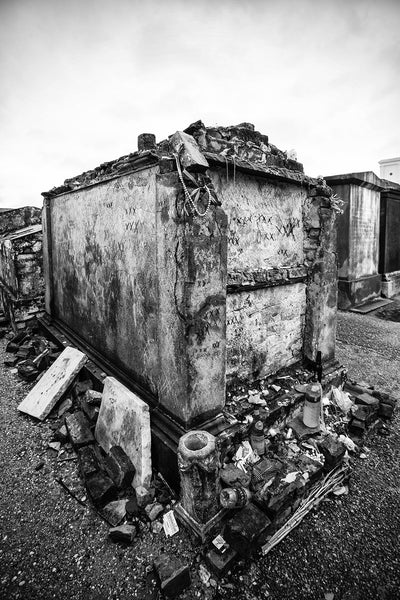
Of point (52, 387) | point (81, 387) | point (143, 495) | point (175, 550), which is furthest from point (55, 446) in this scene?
point (175, 550)

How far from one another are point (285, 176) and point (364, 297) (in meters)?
6.91

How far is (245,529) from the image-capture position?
1967mm

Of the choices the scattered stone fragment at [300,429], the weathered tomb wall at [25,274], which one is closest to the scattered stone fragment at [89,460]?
the scattered stone fragment at [300,429]

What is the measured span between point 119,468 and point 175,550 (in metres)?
0.73

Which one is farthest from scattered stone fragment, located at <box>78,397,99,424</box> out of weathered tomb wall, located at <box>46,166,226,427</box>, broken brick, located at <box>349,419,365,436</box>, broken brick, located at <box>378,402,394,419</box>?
broken brick, located at <box>378,402,394,419</box>

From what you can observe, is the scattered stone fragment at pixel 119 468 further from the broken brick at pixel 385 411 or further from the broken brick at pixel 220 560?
the broken brick at pixel 385 411

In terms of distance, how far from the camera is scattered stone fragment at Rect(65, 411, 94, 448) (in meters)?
2.92

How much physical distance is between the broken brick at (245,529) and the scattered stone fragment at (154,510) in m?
0.54

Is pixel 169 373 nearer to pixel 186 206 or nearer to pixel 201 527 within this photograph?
pixel 201 527

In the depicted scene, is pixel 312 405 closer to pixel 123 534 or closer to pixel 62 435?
pixel 123 534

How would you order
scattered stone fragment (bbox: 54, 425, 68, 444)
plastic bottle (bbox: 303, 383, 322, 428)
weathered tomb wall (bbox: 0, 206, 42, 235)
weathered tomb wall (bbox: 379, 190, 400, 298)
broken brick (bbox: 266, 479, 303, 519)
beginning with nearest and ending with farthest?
1. broken brick (bbox: 266, 479, 303, 519)
2. plastic bottle (bbox: 303, 383, 322, 428)
3. scattered stone fragment (bbox: 54, 425, 68, 444)
4. weathered tomb wall (bbox: 379, 190, 400, 298)
5. weathered tomb wall (bbox: 0, 206, 42, 235)

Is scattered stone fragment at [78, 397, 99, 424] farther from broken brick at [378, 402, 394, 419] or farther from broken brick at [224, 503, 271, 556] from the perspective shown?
broken brick at [378, 402, 394, 419]

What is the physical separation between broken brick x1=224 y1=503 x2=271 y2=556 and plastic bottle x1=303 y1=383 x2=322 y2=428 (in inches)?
45.5

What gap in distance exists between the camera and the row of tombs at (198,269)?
90.0 inches
